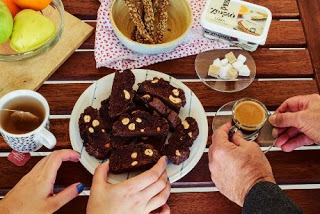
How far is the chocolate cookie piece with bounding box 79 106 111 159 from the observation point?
3.50 feet

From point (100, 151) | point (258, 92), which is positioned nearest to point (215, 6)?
point (258, 92)

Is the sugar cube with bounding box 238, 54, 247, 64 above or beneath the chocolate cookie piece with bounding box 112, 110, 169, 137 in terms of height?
above

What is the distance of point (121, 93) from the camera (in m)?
1.13

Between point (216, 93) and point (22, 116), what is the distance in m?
0.49

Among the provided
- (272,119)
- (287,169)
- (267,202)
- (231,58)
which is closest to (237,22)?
(231,58)

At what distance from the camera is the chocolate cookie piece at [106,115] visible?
3.66 ft

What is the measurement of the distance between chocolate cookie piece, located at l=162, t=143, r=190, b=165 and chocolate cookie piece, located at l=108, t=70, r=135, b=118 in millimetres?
139

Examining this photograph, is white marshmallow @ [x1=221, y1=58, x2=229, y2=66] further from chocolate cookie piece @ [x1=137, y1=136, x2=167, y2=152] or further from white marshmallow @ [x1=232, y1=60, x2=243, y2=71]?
chocolate cookie piece @ [x1=137, y1=136, x2=167, y2=152]

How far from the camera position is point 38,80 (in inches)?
47.3

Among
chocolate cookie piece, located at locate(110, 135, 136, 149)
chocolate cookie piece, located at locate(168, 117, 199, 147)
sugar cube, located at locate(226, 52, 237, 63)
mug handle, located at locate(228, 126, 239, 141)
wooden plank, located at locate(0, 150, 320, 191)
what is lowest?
wooden plank, located at locate(0, 150, 320, 191)

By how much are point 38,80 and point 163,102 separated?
33cm

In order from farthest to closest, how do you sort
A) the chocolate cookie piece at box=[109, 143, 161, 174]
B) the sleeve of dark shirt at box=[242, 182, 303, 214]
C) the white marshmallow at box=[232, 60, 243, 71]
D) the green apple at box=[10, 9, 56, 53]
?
the white marshmallow at box=[232, 60, 243, 71] → the green apple at box=[10, 9, 56, 53] → the chocolate cookie piece at box=[109, 143, 161, 174] → the sleeve of dark shirt at box=[242, 182, 303, 214]

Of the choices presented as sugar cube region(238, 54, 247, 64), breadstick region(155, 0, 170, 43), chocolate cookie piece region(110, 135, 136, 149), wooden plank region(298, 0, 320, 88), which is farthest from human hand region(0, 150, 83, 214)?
wooden plank region(298, 0, 320, 88)

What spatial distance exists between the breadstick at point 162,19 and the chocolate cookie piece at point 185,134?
0.27 m
